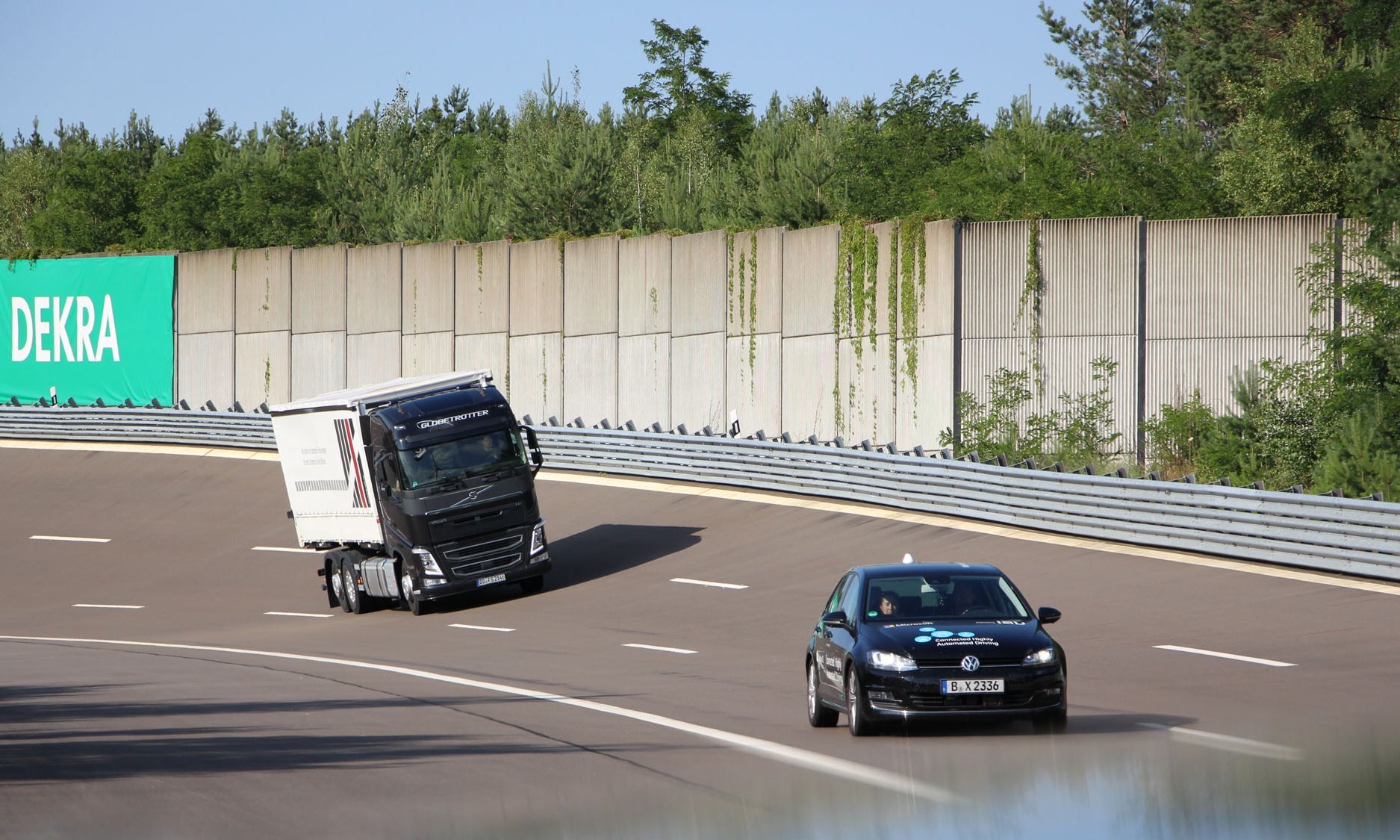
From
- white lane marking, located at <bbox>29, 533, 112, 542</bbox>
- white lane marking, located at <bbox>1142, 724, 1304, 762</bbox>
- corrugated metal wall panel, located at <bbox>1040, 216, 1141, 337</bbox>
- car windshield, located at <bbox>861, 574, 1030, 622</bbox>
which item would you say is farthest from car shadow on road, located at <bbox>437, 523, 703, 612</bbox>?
white lane marking, located at <bbox>1142, 724, 1304, 762</bbox>

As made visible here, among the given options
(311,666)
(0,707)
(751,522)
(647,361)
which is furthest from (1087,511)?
(647,361)

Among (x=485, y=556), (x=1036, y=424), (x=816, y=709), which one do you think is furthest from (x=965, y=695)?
Result: (x=1036, y=424)

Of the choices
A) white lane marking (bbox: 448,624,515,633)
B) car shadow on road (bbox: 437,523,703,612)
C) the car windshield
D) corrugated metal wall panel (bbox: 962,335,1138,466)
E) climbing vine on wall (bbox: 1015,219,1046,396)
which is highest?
climbing vine on wall (bbox: 1015,219,1046,396)

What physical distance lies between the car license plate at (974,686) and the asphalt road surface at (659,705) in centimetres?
41

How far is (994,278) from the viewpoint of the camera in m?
35.9

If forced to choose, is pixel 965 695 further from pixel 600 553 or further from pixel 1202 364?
pixel 1202 364

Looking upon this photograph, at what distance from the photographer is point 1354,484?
27453 millimetres

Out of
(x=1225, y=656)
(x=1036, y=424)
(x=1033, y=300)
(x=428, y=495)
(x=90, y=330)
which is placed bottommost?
(x=1225, y=656)

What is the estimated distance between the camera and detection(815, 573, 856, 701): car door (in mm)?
13164

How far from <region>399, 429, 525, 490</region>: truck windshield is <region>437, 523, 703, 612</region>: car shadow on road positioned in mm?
2121

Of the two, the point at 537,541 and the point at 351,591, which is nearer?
the point at 537,541

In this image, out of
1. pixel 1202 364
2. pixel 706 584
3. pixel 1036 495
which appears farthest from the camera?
pixel 1202 364

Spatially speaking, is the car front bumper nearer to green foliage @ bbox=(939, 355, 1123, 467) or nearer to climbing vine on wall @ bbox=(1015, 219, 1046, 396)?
green foliage @ bbox=(939, 355, 1123, 467)

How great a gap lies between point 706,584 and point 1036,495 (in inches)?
217
